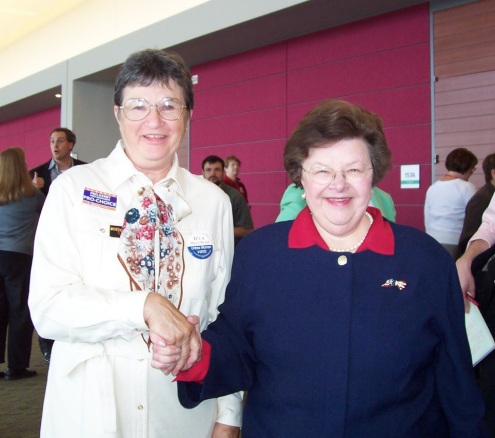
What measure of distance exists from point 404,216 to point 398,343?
4863 mm

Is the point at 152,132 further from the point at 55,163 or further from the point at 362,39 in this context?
the point at 362,39

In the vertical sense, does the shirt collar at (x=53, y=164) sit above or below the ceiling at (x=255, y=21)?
below

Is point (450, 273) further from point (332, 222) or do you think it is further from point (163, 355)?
point (163, 355)

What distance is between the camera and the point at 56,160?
194 inches

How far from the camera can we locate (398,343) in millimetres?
1419

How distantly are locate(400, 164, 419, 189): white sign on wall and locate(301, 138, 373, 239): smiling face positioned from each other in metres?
4.65

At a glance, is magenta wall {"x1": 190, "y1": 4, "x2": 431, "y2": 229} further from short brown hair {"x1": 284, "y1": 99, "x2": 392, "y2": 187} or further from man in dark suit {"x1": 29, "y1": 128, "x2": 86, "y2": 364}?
short brown hair {"x1": 284, "y1": 99, "x2": 392, "y2": 187}

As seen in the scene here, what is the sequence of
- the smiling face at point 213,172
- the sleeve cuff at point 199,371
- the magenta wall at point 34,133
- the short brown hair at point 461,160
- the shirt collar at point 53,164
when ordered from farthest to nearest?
the magenta wall at point 34,133
the smiling face at point 213,172
the shirt collar at point 53,164
the short brown hair at point 461,160
the sleeve cuff at point 199,371

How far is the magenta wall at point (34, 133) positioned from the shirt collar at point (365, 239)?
11990 millimetres

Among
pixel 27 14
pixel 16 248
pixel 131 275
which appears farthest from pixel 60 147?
pixel 27 14

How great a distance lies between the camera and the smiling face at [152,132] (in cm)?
163

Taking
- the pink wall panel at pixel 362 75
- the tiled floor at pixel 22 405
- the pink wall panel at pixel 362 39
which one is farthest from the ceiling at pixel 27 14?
the tiled floor at pixel 22 405

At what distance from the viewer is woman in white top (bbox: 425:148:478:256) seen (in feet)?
15.9

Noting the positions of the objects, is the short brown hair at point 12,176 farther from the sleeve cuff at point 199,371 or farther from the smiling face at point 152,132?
the sleeve cuff at point 199,371
